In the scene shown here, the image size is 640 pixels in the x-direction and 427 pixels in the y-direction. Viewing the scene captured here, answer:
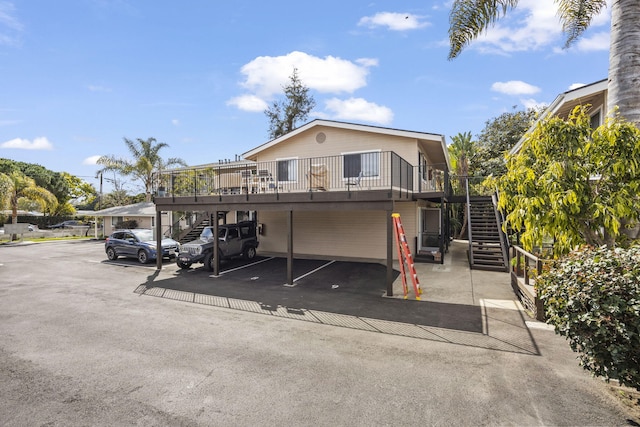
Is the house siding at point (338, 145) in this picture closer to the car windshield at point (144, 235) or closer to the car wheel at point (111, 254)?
the car windshield at point (144, 235)

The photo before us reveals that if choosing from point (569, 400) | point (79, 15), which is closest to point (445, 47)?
point (569, 400)

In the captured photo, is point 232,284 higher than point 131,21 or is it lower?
lower

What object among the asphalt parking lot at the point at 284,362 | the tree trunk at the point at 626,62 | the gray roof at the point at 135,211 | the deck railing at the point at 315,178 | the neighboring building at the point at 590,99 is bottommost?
the asphalt parking lot at the point at 284,362

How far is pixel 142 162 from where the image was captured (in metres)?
27.4

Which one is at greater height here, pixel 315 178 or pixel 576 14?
pixel 576 14

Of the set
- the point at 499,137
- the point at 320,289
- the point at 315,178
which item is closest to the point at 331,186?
the point at 315,178

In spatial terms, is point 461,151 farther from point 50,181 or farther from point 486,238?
point 50,181

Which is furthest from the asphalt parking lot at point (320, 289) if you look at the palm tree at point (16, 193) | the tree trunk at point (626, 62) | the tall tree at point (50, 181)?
the tall tree at point (50, 181)

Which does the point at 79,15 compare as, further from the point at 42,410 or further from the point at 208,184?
the point at 42,410

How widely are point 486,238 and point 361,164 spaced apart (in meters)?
6.89

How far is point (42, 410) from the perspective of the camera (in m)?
3.91

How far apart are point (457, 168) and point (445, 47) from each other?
19.4m

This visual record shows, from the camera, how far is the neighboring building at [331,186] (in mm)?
12922

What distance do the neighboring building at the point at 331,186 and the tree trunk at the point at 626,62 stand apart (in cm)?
645
